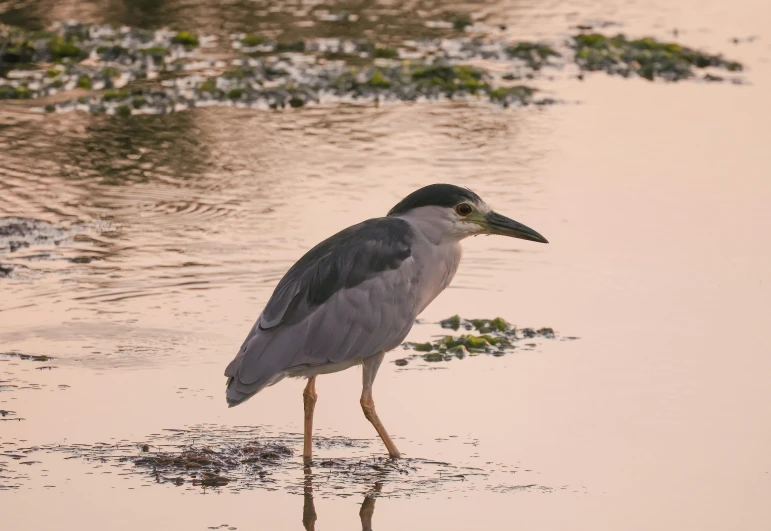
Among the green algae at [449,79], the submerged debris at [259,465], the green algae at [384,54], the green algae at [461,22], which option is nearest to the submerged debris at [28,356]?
the submerged debris at [259,465]

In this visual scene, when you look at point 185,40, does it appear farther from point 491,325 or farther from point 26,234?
point 491,325

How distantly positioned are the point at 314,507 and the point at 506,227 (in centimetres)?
201

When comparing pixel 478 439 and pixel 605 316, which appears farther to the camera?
pixel 605 316

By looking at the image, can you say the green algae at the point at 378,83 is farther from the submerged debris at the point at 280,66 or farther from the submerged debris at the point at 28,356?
the submerged debris at the point at 28,356

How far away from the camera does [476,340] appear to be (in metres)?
8.88

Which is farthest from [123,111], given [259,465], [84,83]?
[259,465]

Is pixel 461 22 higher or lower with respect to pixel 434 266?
lower

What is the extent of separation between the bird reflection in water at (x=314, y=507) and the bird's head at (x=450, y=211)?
4.89 feet

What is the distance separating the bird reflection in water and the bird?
29cm

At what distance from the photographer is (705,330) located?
9.16 m

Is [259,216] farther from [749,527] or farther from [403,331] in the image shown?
[749,527]

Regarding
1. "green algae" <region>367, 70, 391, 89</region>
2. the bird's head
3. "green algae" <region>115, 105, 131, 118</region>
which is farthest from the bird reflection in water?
"green algae" <region>367, 70, 391, 89</region>

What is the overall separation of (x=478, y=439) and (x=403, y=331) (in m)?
0.65

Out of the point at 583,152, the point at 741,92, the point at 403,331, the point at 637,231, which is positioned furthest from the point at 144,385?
the point at 741,92
